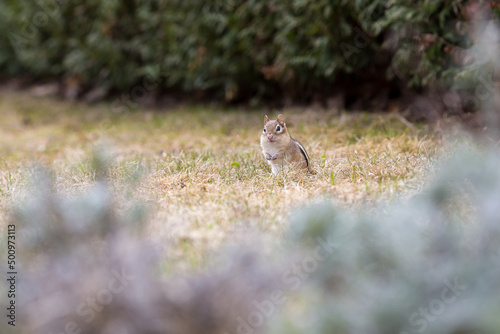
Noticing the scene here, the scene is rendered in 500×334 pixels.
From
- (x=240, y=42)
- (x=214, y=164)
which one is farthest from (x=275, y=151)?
(x=240, y=42)

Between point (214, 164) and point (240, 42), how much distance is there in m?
3.06

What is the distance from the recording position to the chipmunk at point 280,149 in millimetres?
3684

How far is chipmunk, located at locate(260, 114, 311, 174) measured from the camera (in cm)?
368

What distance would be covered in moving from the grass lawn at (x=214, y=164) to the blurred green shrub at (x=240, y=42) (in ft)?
1.58

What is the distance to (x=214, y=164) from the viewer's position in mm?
4059

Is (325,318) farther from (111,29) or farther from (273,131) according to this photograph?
(111,29)

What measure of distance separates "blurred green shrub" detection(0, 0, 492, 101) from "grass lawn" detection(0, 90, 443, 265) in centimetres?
48

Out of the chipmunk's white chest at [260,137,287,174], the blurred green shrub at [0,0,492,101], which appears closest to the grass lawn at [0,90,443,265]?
the chipmunk's white chest at [260,137,287,174]

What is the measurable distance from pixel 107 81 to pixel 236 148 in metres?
4.28

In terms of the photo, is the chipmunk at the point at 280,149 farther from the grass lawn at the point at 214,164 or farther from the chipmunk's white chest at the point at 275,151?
the grass lawn at the point at 214,164

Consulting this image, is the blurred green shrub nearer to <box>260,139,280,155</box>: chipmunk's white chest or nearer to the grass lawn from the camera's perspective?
the grass lawn

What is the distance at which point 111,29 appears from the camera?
7996 mm

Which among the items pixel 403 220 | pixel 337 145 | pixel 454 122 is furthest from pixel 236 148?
pixel 403 220

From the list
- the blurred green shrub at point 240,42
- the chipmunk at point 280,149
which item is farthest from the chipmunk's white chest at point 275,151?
the blurred green shrub at point 240,42
